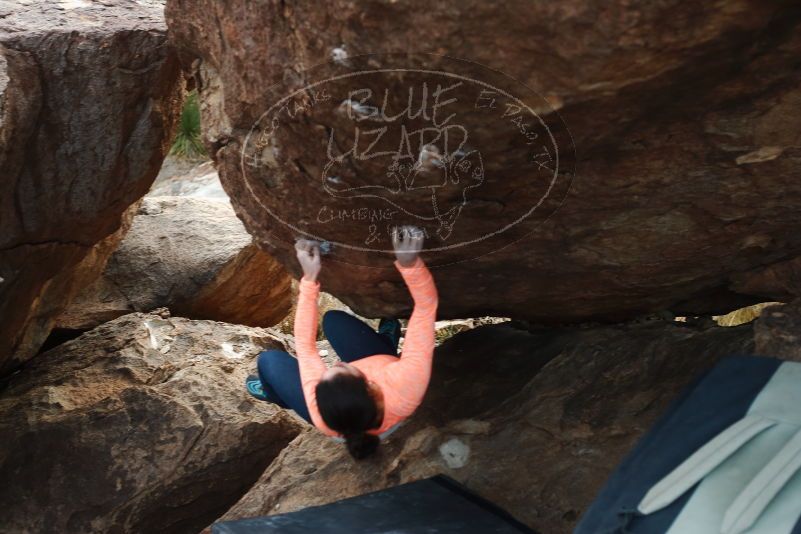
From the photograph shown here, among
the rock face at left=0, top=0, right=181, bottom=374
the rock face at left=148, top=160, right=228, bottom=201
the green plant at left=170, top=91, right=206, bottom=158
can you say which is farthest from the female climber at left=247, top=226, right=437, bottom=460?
the green plant at left=170, top=91, right=206, bottom=158

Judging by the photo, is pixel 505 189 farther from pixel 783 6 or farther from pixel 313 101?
pixel 783 6

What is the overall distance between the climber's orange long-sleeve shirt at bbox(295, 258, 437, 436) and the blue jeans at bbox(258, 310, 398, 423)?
337 millimetres

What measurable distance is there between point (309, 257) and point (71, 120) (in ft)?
3.85

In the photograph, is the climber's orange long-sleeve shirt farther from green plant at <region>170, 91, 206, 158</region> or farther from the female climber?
green plant at <region>170, 91, 206, 158</region>

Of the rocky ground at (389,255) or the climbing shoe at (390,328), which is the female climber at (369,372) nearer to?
the rocky ground at (389,255)

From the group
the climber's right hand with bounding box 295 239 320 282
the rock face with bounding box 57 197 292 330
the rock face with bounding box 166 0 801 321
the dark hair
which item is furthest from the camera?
the rock face with bounding box 57 197 292 330

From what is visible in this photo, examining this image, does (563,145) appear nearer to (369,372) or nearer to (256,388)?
(369,372)

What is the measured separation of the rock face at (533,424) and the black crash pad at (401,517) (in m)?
0.23

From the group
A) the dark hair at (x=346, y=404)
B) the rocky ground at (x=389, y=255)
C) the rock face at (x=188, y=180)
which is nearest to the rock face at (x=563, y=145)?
the rocky ground at (x=389, y=255)

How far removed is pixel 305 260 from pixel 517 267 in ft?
2.26

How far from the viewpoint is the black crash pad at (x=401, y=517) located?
2652 mm

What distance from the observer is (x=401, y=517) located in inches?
108

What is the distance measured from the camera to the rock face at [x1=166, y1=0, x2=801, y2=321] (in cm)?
214
